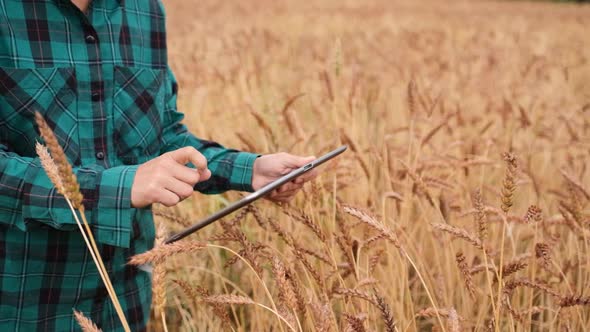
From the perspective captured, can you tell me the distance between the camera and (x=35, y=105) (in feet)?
3.84

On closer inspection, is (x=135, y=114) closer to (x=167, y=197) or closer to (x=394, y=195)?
(x=167, y=197)

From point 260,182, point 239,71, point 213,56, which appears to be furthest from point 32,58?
point 213,56

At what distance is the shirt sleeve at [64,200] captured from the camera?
3.37ft

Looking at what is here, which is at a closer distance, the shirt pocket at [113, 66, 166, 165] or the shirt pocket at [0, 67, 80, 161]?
the shirt pocket at [0, 67, 80, 161]

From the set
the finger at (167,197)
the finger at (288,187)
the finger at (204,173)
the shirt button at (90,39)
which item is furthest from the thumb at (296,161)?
the shirt button at (90,39)

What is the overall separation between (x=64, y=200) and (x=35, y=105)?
0.83 feet

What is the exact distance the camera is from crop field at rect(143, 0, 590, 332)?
42.9 inches

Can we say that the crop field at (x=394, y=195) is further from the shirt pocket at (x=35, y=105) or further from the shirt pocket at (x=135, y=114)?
the shirt pocket at (x=35, y=105)

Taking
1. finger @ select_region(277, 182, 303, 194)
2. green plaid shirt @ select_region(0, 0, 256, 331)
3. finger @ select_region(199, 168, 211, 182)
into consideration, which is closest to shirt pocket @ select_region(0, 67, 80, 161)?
green plaid shirt @ select_region(0, 0, 256, 331)

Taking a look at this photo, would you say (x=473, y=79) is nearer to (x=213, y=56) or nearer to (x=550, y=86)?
(x=550, y=86)

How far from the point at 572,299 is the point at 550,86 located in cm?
321

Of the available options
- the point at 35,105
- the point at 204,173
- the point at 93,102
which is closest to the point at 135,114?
the point at 93,102

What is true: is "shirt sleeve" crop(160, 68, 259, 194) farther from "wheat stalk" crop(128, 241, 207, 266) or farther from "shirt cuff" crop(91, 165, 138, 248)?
"wheat stalk" crop(128, 241, 207, 266)

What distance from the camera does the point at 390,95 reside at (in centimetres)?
377
